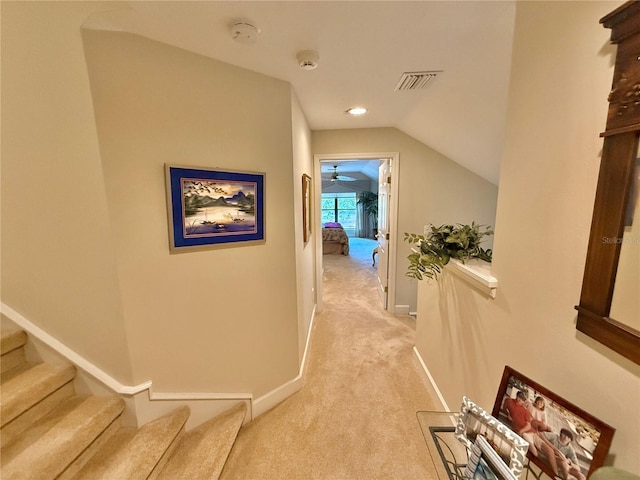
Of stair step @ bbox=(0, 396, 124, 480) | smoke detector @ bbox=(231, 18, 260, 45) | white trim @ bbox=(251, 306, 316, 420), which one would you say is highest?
smoke detector @ bbox=(231, 18, 260, 45)

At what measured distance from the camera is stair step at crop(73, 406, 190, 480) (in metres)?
1.21

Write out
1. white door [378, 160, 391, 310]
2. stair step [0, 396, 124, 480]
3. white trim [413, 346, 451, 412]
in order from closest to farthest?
stair step [0, 396, 124, 480], white trim [413, 346, 451, 412], white door [378, 160, 391, 310]

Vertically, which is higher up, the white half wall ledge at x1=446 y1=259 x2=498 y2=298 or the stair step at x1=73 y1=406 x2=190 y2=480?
the white half wall ledge at x1=446 y1=259 x2=498 y2=298

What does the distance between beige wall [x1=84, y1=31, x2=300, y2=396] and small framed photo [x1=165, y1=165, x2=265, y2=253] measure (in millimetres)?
48

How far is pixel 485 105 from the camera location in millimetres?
1712

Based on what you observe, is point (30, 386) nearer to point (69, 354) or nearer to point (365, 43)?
point (69, 354)

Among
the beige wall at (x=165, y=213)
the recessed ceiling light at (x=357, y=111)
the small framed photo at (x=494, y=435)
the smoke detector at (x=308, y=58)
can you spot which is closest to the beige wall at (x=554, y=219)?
the small framed photo at (x=494, y=435)

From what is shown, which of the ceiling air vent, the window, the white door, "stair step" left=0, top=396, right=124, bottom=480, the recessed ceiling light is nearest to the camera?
"stair step" left=0, top=396, right=124, bottom=480

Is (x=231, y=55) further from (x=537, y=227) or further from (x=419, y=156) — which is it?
(x=419, y=156)

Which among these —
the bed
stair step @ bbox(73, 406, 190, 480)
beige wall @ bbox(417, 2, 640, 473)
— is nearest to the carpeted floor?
stair step @ bbox(73, 406, 190, 480)

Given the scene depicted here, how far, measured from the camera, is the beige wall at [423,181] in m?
3.04

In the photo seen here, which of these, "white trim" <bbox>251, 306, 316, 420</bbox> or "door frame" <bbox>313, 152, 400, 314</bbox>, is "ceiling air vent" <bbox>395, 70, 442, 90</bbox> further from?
"white trim" <bbox>251, 306, 316, 420</bbox>

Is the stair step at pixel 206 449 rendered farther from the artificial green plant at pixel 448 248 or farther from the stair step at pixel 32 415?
the artificial green plant at pixel 448 248

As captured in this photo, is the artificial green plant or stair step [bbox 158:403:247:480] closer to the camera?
stair step [bbox 158:403:247:480]
